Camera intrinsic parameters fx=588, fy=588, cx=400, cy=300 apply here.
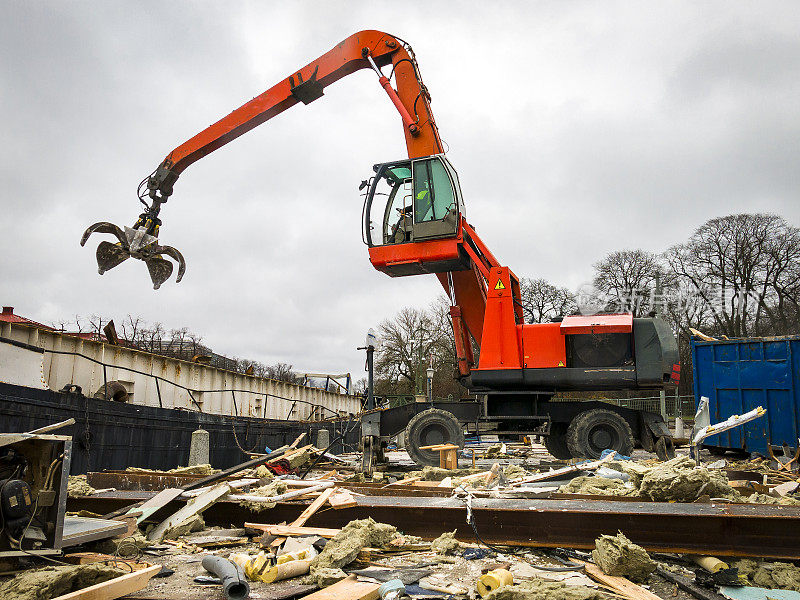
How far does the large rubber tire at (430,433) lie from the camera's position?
10.3 m

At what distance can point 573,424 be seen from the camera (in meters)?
10.2

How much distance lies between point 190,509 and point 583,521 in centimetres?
352

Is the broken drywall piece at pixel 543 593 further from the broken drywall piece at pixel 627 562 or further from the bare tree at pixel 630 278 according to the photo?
the bare tree at pixel 630 278

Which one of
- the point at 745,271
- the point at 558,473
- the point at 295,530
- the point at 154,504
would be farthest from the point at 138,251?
the point at 745,271

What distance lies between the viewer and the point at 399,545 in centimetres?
483

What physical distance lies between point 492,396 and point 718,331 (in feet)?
87.9

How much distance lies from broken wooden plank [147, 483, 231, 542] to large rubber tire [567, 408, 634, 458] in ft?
21.0

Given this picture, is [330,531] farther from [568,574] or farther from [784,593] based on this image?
[784,593]

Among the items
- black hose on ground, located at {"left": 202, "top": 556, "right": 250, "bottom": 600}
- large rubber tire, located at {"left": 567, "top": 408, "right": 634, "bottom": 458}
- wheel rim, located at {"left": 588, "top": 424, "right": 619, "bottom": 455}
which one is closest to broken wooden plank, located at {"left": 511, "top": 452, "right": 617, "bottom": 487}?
large rubber tire, located at {"left": 567, "top": 408, "right": 634, "bottom": 458}

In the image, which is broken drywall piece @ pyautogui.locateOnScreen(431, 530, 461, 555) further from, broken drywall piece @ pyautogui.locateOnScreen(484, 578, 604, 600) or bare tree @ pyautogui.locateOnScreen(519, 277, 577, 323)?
bare tree @ pyautogui.locateOnScreen(519, 277, 577, 323)

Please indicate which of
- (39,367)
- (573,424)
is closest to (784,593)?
(573,424)

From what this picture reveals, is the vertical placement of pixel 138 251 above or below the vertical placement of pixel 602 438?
above

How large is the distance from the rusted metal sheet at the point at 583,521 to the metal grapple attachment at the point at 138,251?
7210mm

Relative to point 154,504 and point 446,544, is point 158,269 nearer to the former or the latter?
point 154,504
